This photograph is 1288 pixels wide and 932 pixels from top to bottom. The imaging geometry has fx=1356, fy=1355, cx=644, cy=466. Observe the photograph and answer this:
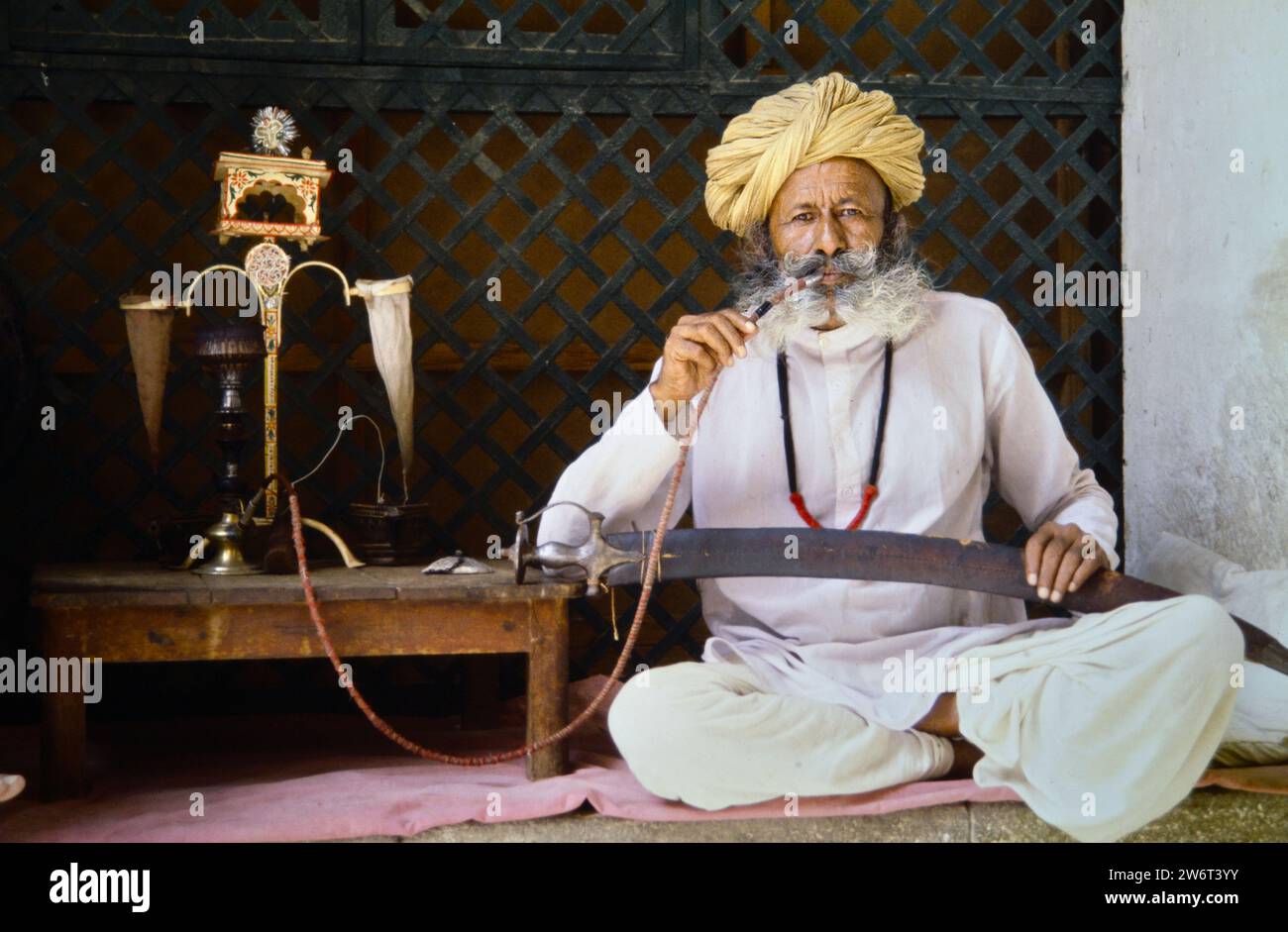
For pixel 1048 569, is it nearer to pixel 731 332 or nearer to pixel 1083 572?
pixel 1083 572

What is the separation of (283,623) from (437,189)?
1.27 m

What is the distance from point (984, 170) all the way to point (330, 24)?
5.38 feet

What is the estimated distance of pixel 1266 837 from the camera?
2447 mm

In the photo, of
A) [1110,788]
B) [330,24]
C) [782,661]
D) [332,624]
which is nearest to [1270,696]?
[1110,788]

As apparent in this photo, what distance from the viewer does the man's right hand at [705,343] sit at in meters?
2.39

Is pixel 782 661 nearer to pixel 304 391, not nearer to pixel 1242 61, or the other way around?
pixel 304 391

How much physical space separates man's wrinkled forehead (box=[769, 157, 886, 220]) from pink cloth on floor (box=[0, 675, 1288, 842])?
1185 millimetres

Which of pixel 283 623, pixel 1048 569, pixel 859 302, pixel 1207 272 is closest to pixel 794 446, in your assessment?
pixel 859 302

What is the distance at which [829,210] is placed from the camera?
280 centimetres

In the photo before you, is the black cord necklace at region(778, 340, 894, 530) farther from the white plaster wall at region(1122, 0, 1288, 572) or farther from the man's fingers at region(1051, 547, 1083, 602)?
the white plaster wall at region(1122, 0, 1288, 572)

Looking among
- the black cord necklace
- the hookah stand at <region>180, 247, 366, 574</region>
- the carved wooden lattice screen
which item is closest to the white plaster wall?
the carved wooden lattice screen

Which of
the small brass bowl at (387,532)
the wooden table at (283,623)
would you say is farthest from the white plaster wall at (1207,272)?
the small brass bowl at (387,532)

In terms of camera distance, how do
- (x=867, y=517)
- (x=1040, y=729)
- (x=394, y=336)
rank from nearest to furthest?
1. (x=1040, y=729)
2. (x=867, y=517)
3. (x=394, y=336)

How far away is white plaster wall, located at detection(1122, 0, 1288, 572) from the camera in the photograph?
299 centimetres
